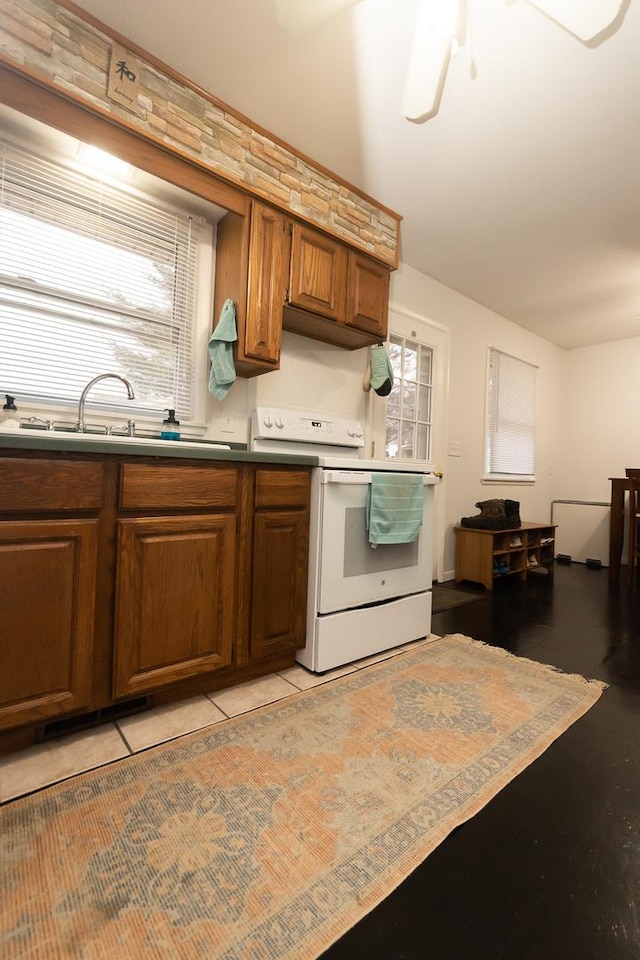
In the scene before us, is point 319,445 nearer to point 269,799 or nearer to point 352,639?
point 352,639

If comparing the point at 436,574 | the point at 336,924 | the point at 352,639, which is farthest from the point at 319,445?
the point at 336,924

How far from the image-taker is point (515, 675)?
6.25 feet

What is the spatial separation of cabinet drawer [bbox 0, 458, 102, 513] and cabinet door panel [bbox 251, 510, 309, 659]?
624 millimetres

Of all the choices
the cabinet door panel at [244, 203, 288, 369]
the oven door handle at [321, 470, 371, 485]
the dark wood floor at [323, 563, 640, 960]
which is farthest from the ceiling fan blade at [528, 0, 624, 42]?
the dark wood floor at [323, 563, 640, 960]

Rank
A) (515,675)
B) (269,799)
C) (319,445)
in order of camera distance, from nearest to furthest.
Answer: (269,799) → (515,675) → (319,445)

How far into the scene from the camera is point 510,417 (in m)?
4.52

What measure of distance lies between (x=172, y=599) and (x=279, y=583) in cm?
46

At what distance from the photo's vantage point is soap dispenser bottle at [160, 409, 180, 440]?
188 centimetres

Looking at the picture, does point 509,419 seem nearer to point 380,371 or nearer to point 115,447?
point 380,371

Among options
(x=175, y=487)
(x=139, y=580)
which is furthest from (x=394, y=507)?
(x=139, y=580)

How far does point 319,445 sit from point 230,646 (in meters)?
1.28

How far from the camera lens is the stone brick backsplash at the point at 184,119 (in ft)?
4.90

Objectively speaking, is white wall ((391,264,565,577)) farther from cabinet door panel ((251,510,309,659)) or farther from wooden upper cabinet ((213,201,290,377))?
cabinet door panel ((251,510,309,659))

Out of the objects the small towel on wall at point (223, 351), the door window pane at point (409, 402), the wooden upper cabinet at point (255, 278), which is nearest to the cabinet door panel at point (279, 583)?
the small towel on wall at point (223, 351)
